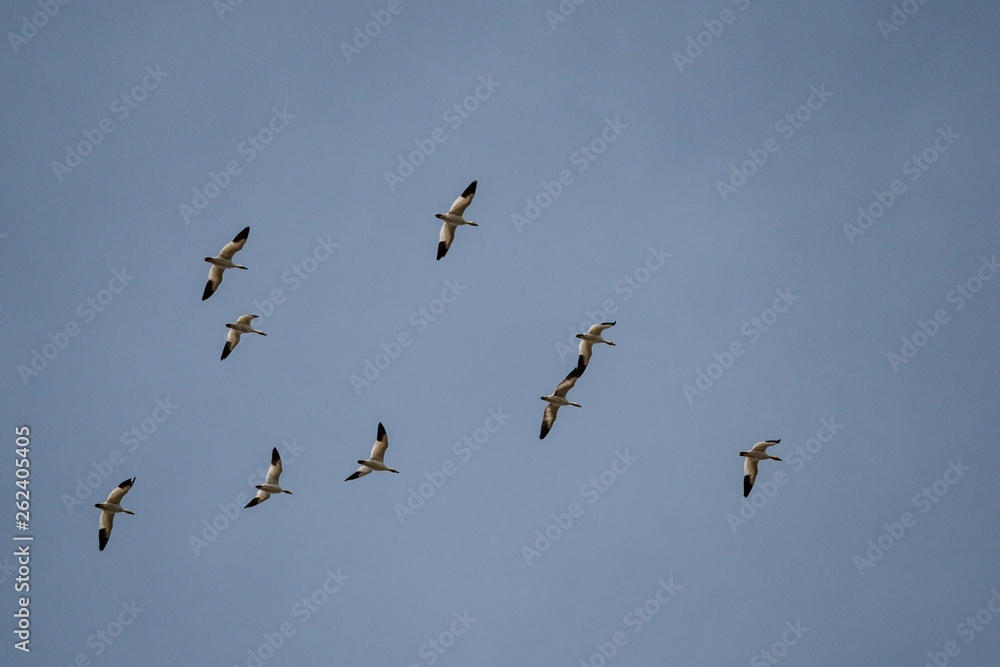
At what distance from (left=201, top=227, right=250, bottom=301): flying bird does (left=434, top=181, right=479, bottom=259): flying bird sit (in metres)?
7.63

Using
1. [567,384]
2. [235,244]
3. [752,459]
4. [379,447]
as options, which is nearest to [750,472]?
[752,459]

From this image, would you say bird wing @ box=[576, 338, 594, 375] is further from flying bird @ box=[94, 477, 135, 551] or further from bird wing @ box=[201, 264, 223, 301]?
flying bird @ box=[94, 477, 135, 551]

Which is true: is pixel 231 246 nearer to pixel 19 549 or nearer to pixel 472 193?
pixel 472 193

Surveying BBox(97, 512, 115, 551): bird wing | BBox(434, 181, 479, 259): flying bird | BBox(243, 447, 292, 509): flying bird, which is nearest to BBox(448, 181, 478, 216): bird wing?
BBox(434, 181, 479, 259): flying bird

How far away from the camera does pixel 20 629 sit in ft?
165

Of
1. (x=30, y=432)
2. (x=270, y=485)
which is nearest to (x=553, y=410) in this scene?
(x=270, y=485)

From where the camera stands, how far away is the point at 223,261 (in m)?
45.2

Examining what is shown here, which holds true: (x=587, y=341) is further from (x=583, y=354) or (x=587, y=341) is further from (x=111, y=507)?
(x=111, y=507)

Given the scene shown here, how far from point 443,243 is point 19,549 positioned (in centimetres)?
2252

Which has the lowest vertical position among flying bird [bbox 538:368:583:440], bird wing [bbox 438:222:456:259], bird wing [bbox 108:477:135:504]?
bird wing [bbox 108:477:135:504]

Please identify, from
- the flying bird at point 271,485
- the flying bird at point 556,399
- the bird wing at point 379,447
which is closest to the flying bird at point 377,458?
the bird wing at point 379,447

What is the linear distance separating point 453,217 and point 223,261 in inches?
363

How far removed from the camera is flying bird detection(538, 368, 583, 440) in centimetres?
4562

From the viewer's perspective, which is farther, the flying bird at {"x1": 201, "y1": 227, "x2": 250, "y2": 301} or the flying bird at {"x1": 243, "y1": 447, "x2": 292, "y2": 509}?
the flying bird at {"x1": 243, "y1": 447, "x2": 292, "y2": 509}
